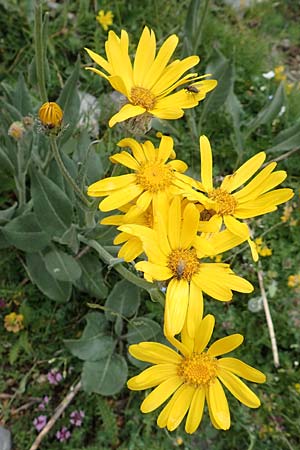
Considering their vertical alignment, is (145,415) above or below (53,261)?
below

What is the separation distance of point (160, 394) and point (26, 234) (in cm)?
97

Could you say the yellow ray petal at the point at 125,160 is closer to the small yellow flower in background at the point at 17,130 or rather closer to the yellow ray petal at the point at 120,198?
the yellow ray petal at the point at 120,198

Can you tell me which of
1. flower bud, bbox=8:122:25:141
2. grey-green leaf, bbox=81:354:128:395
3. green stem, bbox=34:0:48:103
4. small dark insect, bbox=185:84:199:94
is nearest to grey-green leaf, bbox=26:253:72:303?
grey-green leaf, bbox=81:354:128:395

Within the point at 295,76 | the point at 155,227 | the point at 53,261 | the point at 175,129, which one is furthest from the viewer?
the point at 295,76

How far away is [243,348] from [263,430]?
15.5 inches

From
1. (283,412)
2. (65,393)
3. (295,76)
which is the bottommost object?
(283,412)

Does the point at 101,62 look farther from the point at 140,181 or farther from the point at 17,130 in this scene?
the point at 17,130

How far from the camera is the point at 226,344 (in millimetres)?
1914

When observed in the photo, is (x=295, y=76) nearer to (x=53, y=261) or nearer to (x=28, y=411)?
(x=53, y=261)

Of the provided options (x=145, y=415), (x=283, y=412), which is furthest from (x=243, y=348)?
(x=145, y=415)

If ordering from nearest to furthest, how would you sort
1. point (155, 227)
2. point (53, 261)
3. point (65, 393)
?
point (155, 227) → point (53, 261) → point (65, 393)

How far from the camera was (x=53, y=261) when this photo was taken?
271cm

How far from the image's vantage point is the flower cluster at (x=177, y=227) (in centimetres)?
175

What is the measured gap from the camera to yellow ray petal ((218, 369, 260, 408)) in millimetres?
1915
